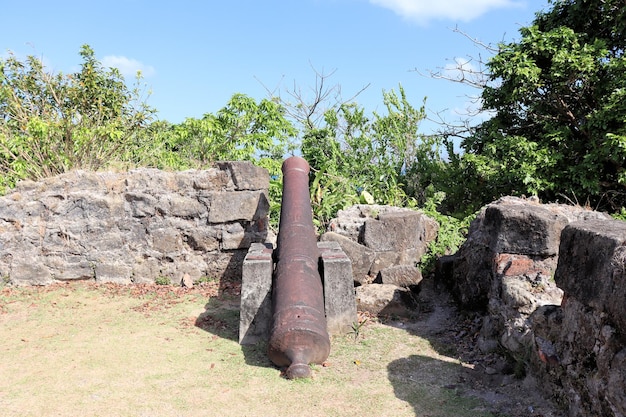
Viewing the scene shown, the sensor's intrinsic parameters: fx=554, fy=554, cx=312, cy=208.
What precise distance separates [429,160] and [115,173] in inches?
287

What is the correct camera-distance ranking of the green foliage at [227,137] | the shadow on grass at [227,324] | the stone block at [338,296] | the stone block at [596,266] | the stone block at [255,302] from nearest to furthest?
the stone block at [596,266], the shadow on grass at [227,324], the stone block at [255,302], the stone block at [338,296], the green foliage at [227,137]

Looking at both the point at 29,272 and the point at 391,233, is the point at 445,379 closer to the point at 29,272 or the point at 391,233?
the point at 391,233

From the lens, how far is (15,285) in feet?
24.5

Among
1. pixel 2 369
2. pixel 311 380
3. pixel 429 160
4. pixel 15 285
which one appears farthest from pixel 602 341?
pixel 429 160

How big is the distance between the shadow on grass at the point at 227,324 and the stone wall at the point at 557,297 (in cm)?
210

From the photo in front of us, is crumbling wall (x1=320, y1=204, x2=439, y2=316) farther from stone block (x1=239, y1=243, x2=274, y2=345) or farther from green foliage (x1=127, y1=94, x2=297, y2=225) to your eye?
green foliage (x1=127, y1=94, x2=297, y2=225)

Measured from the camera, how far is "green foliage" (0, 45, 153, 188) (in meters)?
9.76

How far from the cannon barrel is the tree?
530 centimetres

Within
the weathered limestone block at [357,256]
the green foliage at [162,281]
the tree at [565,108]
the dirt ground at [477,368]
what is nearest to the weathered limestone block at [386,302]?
the dirt ground at [477,368]

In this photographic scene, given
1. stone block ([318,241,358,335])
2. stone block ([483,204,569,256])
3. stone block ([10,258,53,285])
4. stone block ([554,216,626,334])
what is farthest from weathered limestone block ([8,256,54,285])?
stone block ([554,216,626,334])

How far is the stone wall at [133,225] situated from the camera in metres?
7.53

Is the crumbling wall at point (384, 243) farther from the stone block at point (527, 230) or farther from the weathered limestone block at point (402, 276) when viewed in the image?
the stone block at point (527, 230)

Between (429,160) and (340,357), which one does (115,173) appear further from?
(429,160)

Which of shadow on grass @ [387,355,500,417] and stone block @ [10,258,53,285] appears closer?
shadow on grass @ [387,355,500,417]
